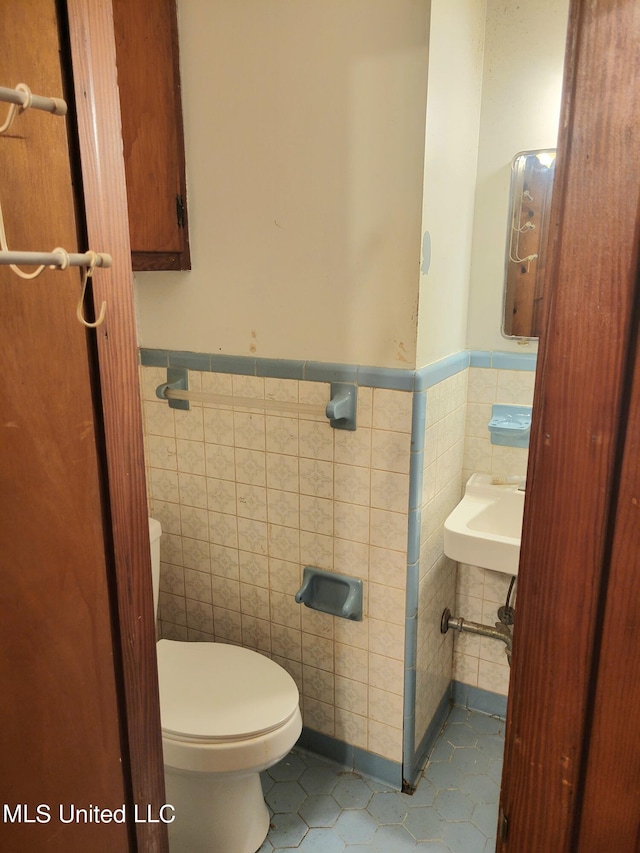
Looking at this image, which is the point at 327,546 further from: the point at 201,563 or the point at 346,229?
the point at 346,229

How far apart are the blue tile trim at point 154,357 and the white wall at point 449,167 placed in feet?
2.77

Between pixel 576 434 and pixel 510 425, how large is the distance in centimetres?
134

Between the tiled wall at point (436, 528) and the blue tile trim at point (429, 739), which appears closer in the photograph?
the tiled wall at point (436, 528)

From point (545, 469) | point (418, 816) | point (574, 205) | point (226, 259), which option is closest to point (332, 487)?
point (226, 259)

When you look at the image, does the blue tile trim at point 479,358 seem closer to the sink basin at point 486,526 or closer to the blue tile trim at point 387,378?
the sink basin at point 486,526

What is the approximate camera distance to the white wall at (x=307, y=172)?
1.40 meters

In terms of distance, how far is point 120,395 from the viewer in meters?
0.71

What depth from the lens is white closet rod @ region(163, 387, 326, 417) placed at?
5.44 feet

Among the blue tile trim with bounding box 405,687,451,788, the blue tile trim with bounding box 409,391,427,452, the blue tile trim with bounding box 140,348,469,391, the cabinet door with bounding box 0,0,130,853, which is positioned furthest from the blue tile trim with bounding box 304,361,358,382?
the blue tile trim with bounding box 405,687,451,788

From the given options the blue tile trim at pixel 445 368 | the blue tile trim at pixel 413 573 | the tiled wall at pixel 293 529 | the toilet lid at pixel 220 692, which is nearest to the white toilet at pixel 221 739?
the toilet lid at pixel 220 692

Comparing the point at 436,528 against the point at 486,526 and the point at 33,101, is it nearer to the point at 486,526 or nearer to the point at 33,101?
the point at 486,526

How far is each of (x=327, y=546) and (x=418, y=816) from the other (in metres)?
0.81

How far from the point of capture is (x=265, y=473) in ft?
5.84

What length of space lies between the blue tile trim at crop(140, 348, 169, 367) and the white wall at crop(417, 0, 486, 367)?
84 cm
